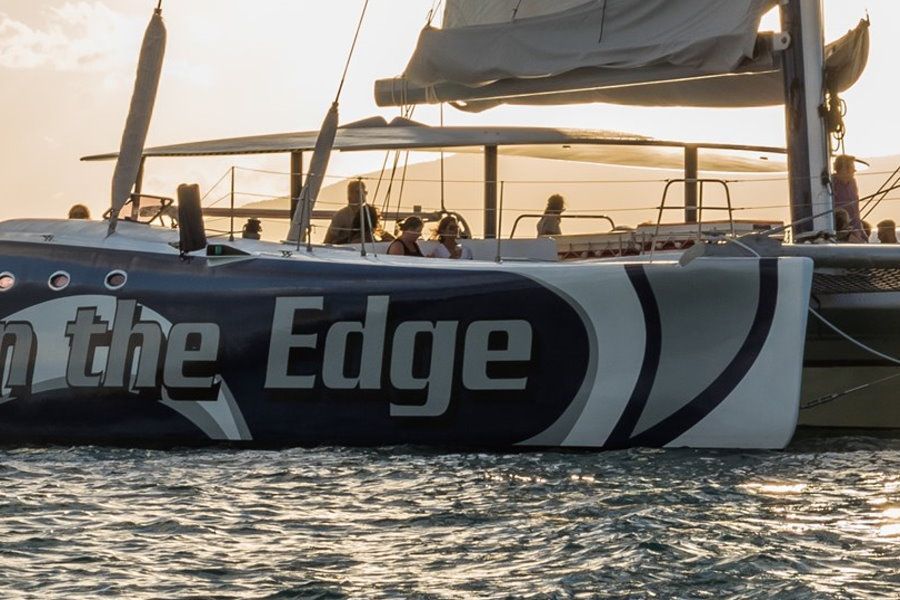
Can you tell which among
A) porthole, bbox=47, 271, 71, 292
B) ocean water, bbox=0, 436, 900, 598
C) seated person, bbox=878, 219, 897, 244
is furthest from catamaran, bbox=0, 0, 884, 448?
seated person, bbox=878, 219, 897, 244

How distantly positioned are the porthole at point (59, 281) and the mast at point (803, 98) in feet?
14.7

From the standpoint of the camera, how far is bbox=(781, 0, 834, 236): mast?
10.1 meters

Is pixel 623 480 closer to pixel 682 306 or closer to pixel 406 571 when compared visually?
pixel 682 306

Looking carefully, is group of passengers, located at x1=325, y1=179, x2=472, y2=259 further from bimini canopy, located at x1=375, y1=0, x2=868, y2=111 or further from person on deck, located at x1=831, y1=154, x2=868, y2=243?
person on deck, located at x1=831, y1=154, x2=868, y2=243

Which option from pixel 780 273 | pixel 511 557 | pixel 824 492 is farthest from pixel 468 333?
pixel 511 557

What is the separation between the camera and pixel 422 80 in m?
11.4

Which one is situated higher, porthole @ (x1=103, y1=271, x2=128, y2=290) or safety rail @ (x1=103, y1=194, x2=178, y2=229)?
safety rail @ (x1=103, y1=194, x2=178, y2=229)

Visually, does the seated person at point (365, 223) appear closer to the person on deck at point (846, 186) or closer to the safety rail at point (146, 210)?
the safety rail at point (146, 210)

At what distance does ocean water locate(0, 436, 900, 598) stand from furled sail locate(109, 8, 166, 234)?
2016mm

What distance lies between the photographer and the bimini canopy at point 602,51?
33.3 feet

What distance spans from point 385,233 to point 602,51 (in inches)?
90.0

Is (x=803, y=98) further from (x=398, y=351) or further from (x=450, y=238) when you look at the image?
(x=398, y=351)

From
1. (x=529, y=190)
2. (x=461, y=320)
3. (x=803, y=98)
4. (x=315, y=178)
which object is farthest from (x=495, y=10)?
(x=529, y=190)

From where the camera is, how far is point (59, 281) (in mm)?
9609
